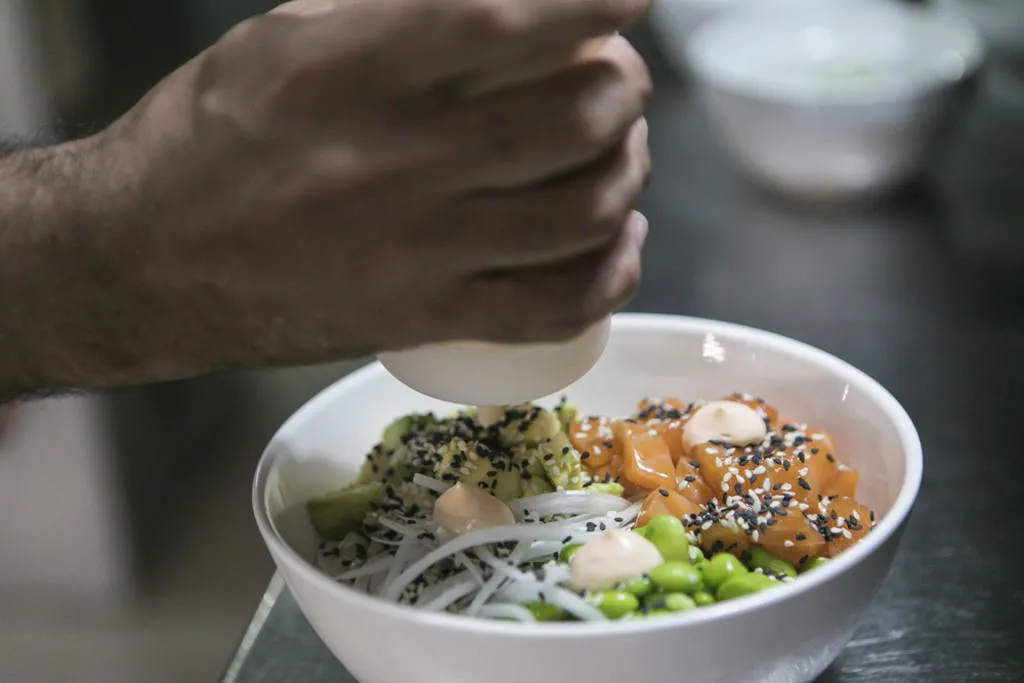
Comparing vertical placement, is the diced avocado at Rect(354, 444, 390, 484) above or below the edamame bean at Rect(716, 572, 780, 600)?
below

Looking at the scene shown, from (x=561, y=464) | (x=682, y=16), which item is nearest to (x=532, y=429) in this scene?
(x=561, y=464)

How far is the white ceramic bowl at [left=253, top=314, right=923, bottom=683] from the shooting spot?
2.25 ft

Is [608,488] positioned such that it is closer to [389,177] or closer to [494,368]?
[494,368]

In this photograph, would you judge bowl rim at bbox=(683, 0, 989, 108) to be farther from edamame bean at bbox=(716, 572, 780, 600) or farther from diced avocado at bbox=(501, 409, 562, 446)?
edamame bean at bbox=(716, 572, 780, 600)

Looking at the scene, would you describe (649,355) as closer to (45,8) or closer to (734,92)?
(734,92)

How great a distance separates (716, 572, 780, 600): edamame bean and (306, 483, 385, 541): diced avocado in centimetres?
33

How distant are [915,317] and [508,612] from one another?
99 cm

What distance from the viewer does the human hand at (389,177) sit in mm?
584

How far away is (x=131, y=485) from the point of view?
1.35 meters

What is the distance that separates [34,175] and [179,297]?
0.20 meters

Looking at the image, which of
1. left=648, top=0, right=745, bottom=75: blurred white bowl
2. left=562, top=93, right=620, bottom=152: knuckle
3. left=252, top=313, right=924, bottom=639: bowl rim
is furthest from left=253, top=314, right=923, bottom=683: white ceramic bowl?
left=648, top=0, right=745, bottom=75: blurred white bowl

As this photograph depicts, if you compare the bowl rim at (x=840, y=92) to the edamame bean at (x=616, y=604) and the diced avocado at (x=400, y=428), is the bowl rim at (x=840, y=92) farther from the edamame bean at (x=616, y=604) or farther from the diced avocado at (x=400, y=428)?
the edamame bean at (x=616, y=604)

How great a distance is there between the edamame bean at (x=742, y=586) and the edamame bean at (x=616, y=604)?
6 cm

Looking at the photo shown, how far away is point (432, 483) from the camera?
0.92 m
